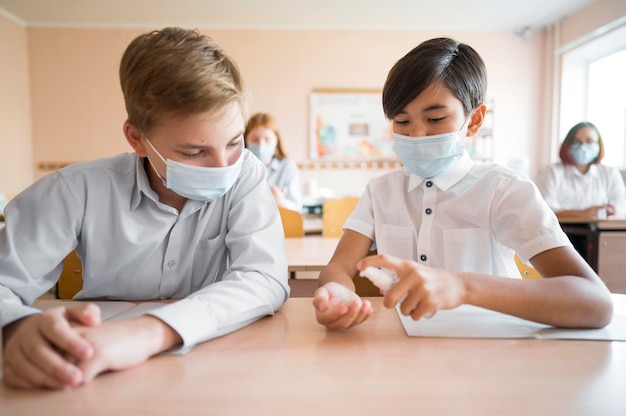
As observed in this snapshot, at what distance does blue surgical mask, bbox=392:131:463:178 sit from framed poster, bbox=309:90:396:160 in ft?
14.7

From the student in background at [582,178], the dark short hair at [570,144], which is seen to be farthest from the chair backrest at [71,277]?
the dark short hair at [570,144]

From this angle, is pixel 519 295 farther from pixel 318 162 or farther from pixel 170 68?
pixel 318 162

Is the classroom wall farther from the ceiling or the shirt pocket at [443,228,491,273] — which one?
the shirt pocket at [443,228,491,273]

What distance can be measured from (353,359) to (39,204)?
0.71 m

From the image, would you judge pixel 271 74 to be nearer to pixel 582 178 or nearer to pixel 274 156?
pixel 274 156

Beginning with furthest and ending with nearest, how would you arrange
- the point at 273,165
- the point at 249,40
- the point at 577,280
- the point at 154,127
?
the point at 249,40 → the point at 273,165 → the point at 154,127 → the point at 577,280

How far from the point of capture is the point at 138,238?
1056mm

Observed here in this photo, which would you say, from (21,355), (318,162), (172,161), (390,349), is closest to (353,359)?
(390,349)

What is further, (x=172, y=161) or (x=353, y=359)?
(x=172, y=161)

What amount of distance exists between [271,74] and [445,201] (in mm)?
4696

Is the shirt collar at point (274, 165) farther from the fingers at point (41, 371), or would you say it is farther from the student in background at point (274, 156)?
the fingers at point (41, 371)

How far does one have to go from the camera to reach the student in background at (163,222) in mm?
732

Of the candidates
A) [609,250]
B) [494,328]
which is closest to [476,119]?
[494,328]

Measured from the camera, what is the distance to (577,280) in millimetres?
842
